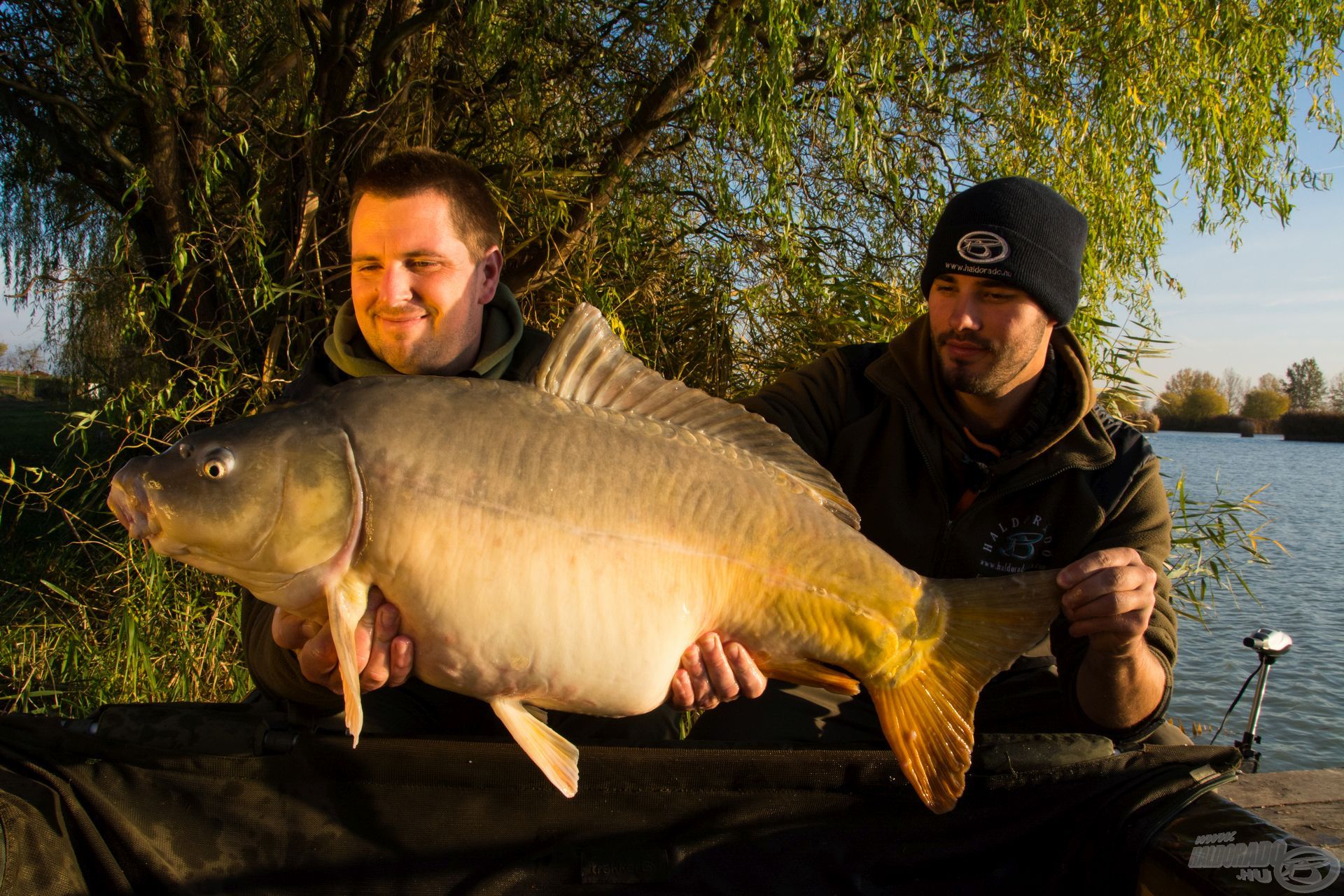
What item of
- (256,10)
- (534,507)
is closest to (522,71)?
(256,10)

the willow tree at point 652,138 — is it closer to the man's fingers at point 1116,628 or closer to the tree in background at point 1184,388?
the man's fingers at point 1116,628

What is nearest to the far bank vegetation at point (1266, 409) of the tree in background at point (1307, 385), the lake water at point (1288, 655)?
the tree in background at point (1307, 385)

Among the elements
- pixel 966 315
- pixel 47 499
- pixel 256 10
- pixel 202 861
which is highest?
pixel 256 10

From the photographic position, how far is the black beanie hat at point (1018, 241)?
2.23 metres

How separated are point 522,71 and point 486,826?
3297mm

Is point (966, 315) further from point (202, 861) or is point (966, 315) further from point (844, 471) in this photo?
point (202, 861)

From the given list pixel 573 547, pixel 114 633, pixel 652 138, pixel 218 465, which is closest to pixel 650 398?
pixel 573 547

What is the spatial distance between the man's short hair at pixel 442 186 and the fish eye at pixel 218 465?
945 mm

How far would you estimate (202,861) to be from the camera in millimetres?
1527

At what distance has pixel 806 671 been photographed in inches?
64.6

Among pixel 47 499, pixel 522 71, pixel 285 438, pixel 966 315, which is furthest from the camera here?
pixel 522 71

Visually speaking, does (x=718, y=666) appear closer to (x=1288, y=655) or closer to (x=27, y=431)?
(x=1288, y=655)

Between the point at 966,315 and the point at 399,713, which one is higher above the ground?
the point at 966,315

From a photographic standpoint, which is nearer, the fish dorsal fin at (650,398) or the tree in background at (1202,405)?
the fish dorsal fin at (650,398)
